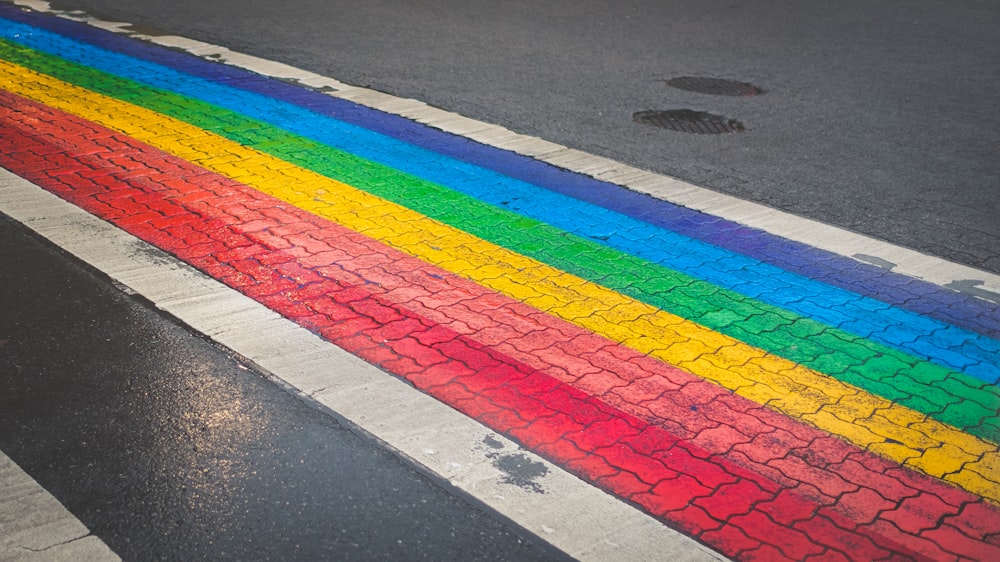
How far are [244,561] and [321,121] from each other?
6.14 m

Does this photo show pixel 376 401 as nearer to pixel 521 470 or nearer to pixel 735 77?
pixel 521 470

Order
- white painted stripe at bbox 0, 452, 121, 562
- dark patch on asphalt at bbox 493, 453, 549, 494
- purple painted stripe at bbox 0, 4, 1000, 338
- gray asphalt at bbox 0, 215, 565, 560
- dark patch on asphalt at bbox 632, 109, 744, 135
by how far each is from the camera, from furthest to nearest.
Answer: dark patch on asphalt at bbox 632, 109, 744, 135 < purple painted stripe at bbox 0, 4, 1000, 338 < dark patch on asphalt at bbox 493, 453, 549, 494 < gray asphalt at bbox 0, 215, 565, 560 < white painted stripe at bbox 0, 452, 121, 562

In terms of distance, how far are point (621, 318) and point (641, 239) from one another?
1.33m

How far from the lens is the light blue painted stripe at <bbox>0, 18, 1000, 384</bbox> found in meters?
5.44

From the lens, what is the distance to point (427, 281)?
5.75 meters

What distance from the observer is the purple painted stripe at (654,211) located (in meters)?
5.89

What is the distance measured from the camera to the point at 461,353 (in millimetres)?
4922

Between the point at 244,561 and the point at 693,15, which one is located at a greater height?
the point at 693,15

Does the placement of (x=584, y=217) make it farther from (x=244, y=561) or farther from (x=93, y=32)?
(x=93, y=32)

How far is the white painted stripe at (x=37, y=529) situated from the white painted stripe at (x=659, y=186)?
4.96 meters

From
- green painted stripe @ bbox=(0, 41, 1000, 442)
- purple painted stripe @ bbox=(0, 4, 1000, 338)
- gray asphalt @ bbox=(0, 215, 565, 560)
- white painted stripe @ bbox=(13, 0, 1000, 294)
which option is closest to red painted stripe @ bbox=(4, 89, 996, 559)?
gray asphalt @ bbox=(0, 215, 565, 560)

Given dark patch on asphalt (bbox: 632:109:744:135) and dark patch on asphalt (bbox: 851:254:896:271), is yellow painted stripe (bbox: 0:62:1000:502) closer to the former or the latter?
dark patch on asphalt (bbox: 851:254:896:271)

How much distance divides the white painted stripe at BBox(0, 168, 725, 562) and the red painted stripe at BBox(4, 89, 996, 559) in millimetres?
113

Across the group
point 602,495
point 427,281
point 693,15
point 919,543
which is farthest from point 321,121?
point 693,15
